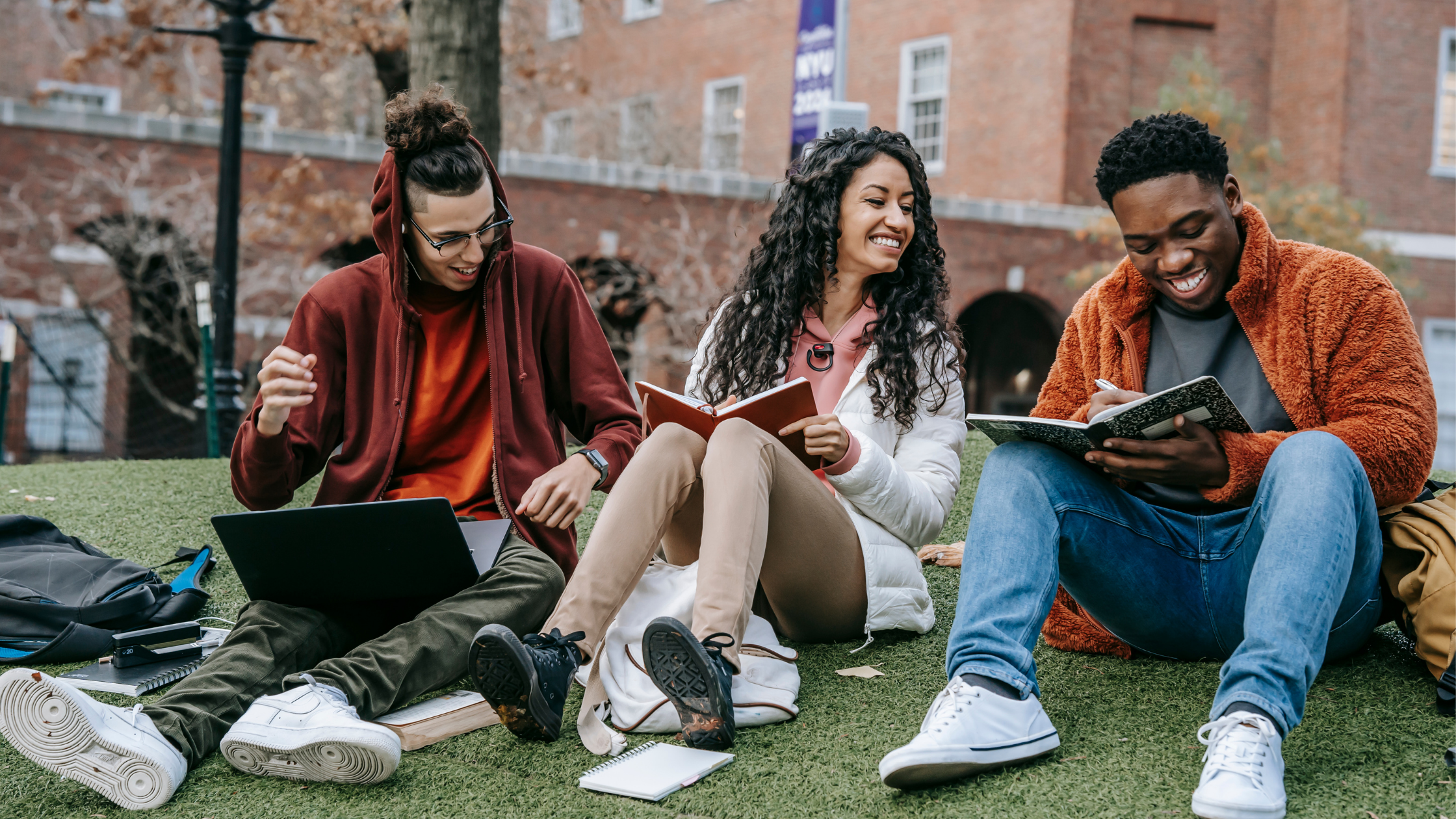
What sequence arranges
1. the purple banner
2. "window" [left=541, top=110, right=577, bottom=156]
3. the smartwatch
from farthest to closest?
"window" [left=541, top=110, right=577, bottom=156] < the purple banner < the smartwatch

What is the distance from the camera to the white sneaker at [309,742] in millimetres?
2223

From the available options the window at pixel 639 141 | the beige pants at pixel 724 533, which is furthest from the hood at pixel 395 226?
the window at pixel 639 141

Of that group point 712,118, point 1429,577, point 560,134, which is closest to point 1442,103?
point 712,118

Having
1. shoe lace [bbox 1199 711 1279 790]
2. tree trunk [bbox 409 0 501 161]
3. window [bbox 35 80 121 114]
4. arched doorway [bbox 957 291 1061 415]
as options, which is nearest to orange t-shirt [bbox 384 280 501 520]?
shoe lace [bbox 1199 711 1279 790]

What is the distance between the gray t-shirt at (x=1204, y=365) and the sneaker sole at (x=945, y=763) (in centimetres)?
72

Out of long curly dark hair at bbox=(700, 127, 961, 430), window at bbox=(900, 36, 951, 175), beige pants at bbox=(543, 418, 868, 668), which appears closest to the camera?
beige pants at bbox=(543, 418, 868, 668)

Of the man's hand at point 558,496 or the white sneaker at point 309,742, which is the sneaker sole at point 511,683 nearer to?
the white sneaker at point 309,742

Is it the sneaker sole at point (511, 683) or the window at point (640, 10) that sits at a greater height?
the window at point (640, 10)

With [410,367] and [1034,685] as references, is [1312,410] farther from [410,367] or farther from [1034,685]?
[410,367]

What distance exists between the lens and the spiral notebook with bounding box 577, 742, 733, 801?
88.5 inches

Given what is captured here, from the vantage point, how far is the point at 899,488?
9.66ft

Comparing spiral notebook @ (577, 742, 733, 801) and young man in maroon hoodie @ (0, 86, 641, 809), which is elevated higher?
young man in maroon hoodie @ (0, 86, 641, 809)

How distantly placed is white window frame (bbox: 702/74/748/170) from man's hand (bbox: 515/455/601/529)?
19.0 metres

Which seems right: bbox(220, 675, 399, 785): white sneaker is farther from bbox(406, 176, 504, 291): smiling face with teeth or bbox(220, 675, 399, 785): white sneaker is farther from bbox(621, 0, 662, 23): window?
bbox(621, 0, 662, 23): window
